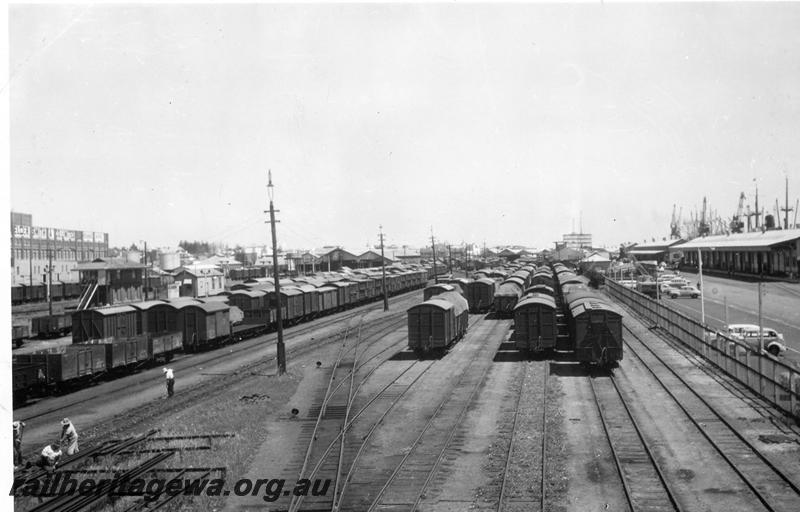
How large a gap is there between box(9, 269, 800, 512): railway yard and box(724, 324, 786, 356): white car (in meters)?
2.41

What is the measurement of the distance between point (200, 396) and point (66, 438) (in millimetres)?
7716

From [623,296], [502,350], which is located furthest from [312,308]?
[623,296]

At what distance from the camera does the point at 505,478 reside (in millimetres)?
14891

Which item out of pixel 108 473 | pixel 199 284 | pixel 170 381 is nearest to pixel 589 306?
pixel 170 381

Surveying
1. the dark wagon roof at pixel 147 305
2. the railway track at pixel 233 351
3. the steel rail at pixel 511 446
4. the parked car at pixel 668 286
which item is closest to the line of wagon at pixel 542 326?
the steel rail at pixel 511 446

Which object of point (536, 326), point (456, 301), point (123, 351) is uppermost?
point (456, 301)

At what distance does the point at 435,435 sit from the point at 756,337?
71.5ft

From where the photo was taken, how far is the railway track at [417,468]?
45.5 ft

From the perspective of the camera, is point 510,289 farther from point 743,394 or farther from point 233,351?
point 743,394

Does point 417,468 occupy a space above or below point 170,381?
below

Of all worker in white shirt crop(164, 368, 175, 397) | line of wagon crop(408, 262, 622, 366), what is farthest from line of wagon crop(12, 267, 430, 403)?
line of wagon crop(408, 262, 622, 366)

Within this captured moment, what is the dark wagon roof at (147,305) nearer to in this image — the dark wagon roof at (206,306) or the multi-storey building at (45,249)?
the dark wagon roof at (206,306)

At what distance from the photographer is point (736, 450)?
1673cm

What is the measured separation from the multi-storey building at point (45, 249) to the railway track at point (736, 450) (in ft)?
230
